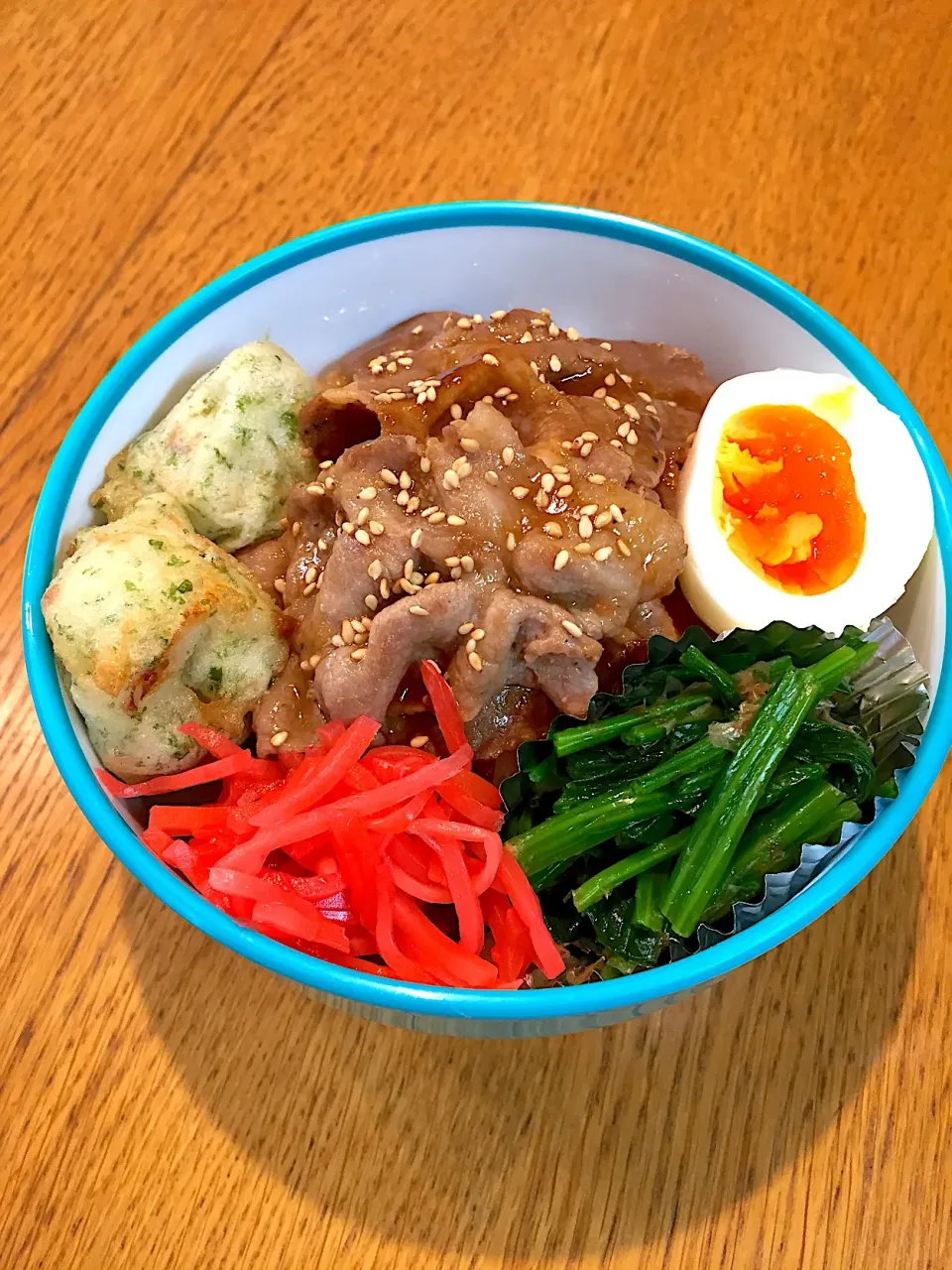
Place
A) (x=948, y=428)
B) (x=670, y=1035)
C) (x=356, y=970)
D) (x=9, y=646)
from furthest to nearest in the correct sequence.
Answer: (x=948, y=428)
(x=9, y=646)
(x=670, y=1035)
(x=356, y=970)

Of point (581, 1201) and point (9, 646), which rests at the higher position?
point (9, 646)

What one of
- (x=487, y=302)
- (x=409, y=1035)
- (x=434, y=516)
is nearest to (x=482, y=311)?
(x=487, y=302)

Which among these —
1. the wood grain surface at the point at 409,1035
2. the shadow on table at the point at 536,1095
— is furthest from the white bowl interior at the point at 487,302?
the shadow on table at the point at 536,1095

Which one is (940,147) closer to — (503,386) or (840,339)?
(840,339)

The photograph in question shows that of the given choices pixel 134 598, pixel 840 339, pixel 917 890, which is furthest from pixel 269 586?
pixel 917 890

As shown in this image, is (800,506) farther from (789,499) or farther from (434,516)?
(434,516)

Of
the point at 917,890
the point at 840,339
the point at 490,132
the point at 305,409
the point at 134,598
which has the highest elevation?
the point at 490,132
